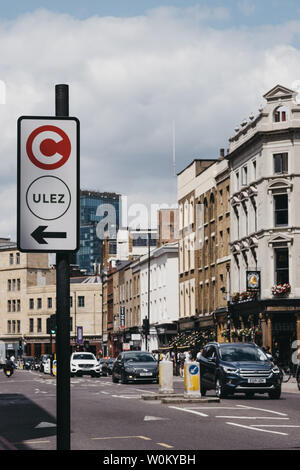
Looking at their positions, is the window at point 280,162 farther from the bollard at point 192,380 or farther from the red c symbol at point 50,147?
the red c symbol at point 50,147

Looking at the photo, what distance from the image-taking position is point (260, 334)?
193 feet

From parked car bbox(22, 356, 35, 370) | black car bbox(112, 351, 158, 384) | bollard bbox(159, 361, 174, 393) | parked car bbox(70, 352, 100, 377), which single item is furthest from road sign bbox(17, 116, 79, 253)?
parked car bbox(22, 356, 35, 370)

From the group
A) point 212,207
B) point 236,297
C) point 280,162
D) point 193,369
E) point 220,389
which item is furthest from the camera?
point 212,207

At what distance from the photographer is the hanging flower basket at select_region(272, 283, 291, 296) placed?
56469 millimetres

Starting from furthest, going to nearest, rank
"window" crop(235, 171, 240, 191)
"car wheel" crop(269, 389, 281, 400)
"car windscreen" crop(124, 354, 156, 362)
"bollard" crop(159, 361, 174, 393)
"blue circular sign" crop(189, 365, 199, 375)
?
"window" crop(235, 171, 240, 191)
"car windscreen" crop(124, 354, 156, 362)
"bollard" crop(159, 361, 174, 393)
"car wheel" crop(269, 389, 281, 400)
"blue circular sign" crop(189, 365, 199, 375)

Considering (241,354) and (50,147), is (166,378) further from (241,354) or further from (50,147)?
(50,147)

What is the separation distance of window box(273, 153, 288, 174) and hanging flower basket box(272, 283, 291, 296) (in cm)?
678

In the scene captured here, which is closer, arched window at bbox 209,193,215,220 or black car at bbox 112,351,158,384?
black car at bbox 112,351,158,384

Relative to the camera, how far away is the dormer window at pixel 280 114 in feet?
195

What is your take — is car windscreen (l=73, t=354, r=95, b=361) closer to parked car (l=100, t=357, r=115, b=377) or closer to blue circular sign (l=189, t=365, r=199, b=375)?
parked car (l=100, t=357, r=115, b=377)

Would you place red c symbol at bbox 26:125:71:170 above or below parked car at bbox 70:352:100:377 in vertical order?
above

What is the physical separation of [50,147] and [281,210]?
52908 millimetres

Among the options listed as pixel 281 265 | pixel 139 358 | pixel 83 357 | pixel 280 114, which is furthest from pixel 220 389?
pixel 280 114

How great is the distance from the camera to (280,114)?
2357 inches
